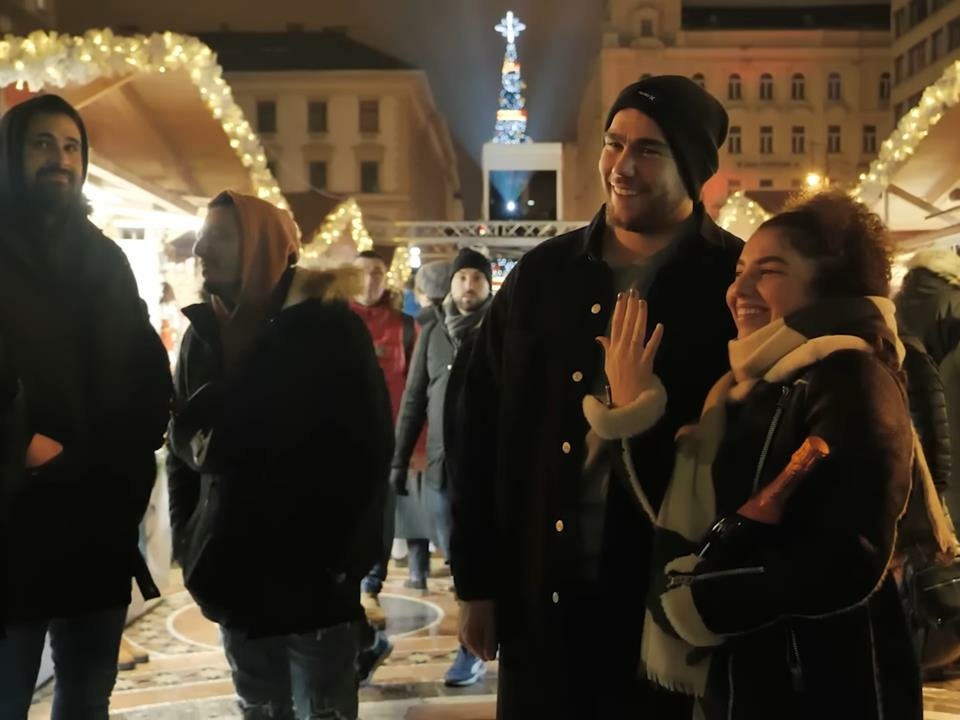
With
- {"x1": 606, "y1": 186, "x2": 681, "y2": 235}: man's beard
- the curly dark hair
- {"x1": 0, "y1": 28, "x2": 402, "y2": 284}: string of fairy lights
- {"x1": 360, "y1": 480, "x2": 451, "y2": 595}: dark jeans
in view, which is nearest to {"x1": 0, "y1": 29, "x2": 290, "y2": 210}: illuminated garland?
{"x1": 0, "y1": 28, "x2": 402, "y2": 284}: string of fairy lights

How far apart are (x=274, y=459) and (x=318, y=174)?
45788mm

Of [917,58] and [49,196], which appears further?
[917,58]

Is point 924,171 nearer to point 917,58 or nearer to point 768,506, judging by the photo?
point 768,506

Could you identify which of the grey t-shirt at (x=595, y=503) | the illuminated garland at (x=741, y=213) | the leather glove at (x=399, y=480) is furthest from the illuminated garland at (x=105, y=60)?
the illuminated garland at (x=741, y=213)

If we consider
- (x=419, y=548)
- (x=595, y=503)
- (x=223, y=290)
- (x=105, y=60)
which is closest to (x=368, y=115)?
(x=419, y=548)

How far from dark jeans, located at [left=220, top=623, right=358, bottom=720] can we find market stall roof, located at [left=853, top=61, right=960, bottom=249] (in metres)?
4.34

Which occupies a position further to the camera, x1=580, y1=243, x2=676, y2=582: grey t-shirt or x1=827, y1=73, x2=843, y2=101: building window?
x1=827, y1=73, x2=843, y2=101: building window

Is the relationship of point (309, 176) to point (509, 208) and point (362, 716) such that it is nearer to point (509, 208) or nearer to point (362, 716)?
point (509, 208)

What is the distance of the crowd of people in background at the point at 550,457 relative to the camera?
1.68 meters

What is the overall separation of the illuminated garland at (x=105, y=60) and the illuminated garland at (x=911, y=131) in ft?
12.9

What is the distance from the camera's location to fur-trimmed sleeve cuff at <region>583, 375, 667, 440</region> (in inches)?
72.6

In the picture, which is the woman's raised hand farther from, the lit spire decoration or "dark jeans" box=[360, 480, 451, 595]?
the lit spire decoration

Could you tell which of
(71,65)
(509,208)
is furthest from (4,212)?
(509,208)

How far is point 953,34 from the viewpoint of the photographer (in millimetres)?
40688
